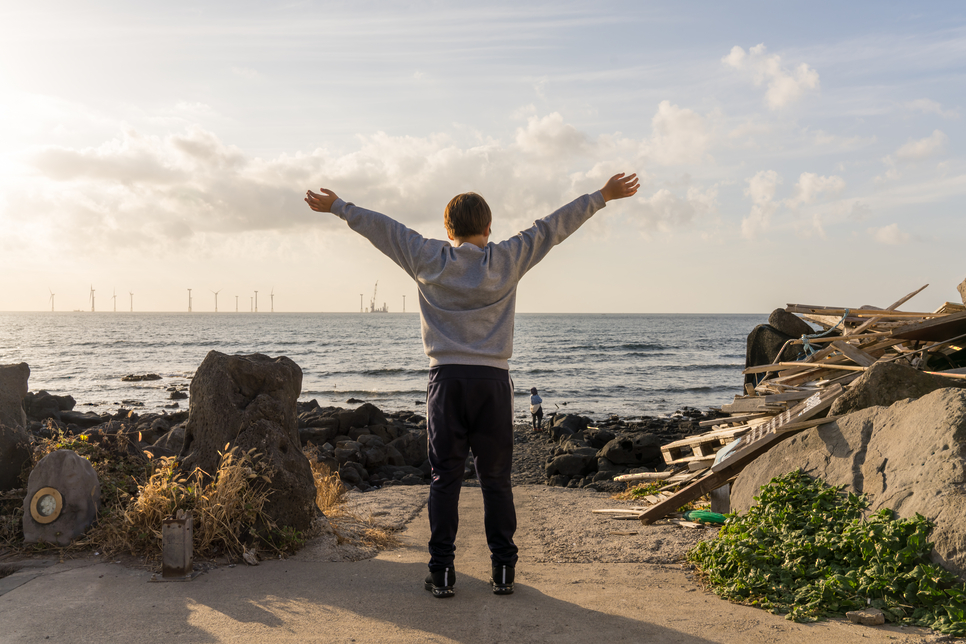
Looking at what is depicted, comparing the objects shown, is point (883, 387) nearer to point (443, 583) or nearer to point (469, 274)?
point (469, 274)

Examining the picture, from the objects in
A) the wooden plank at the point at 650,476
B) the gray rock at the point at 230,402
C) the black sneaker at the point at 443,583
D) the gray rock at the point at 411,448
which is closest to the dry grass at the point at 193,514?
the gray rock at the point at 230,402

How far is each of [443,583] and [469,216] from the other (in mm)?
2355

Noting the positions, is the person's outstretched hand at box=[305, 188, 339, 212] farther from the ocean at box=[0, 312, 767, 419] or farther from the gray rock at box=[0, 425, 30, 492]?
the ocean at box=[0, 312, 767, 419]

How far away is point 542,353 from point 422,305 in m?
47.1

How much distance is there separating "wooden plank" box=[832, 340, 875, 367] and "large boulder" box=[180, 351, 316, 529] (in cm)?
550

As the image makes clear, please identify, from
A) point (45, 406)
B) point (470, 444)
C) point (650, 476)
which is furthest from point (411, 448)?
point (45, 406)

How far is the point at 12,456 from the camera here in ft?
18.1

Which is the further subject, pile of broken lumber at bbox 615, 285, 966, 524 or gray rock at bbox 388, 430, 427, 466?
gray rock at bbox 388, 430, 427, 466

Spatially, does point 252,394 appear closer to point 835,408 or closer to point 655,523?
point 655,523

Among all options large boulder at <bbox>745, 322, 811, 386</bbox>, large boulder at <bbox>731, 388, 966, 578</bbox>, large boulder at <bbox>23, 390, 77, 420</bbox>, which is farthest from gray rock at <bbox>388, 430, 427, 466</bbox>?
large boulder at <bbox>23, 390, 77, 420</bbox>

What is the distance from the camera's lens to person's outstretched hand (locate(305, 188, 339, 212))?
4.10 m

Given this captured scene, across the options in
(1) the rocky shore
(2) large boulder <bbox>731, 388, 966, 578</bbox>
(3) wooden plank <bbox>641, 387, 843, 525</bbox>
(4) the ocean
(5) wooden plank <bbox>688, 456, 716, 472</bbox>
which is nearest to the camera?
(2) large boulder <bbox>731, 388, 966, 578</bbox>

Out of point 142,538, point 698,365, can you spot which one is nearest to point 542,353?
point 698,365

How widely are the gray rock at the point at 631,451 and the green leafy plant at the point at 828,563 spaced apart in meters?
7.98
